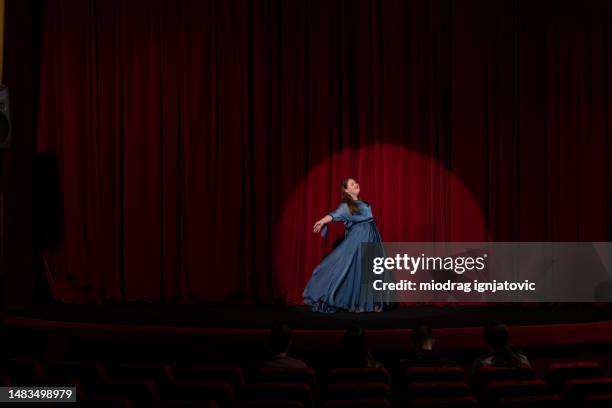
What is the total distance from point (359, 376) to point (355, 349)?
1.06ft

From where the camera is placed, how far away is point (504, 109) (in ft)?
25.1

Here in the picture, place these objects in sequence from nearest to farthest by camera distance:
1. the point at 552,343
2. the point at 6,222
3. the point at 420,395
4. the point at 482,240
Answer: the point at 420,395
the point at 552,343
the point at 6,222
the point at 482,240

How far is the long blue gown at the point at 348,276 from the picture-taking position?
6.50 m

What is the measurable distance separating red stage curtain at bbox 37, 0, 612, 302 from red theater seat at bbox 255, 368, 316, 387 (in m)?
3.92

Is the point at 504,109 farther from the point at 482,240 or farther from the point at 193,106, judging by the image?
the point at 193,106

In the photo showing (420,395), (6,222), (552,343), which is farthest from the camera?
(6,222)

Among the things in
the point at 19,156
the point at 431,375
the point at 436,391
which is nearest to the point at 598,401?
the point at 436,391

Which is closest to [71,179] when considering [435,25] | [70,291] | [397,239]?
[70,291]

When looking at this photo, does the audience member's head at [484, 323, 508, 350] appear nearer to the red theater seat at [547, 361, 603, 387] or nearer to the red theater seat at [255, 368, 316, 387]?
the red theater seat at [547, 361, 603, 387]

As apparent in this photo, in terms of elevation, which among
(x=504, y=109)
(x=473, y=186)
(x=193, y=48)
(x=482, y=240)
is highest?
(x=193, y=48)

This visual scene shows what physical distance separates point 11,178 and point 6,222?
46 cm

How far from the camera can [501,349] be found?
3951 mm

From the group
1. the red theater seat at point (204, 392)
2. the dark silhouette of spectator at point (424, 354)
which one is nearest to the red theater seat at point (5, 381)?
the red theater seat at point (204, 392)

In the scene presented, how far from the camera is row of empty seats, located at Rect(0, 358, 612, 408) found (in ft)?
10.0
